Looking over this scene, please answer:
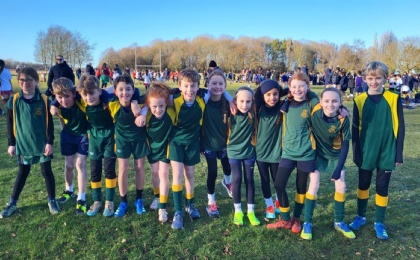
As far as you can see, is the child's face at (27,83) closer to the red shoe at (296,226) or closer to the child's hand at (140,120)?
the child's hand at (140,120)

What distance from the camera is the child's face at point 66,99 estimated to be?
3.69 m

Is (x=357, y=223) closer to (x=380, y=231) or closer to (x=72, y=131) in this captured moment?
(x=380, y=231)

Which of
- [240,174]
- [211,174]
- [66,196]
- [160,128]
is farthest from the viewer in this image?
[66,196]

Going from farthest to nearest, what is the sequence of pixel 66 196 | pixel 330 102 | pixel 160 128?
1. pixel 66 196
2. pixel 160 128
3. pixel 330 102

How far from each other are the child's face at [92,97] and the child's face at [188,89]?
941mm

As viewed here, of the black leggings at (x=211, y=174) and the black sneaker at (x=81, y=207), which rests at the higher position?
the black leggings at (x=211, y=174)

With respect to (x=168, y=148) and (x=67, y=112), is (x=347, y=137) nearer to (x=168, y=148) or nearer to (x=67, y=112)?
(x=168, y=148)

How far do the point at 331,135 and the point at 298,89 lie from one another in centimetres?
58

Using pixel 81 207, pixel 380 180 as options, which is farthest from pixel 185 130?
pixel 380 180

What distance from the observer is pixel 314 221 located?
3.89m

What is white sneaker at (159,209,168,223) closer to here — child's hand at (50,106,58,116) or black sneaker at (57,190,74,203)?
black sneaker at (57,190,74,203)

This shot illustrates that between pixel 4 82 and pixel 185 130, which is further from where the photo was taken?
pixel 4 82

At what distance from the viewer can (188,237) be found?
11.4ft

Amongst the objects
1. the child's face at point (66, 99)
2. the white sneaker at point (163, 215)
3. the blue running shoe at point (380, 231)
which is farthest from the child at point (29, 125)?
the blue running shoe at point (380, 231)
